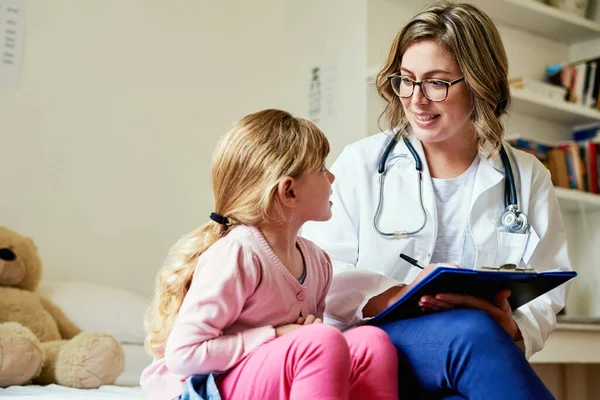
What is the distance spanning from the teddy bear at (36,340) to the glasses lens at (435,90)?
96 centimetres

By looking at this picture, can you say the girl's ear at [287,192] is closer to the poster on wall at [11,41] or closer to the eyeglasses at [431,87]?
Answer: the eyeglasses at [431,87]

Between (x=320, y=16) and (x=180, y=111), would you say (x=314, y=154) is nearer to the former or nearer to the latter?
(x=180, y=111)

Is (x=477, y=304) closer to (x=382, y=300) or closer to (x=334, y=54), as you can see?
(x=382, y=300)

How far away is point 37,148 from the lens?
2455 mm

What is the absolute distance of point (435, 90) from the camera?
5.12 ft

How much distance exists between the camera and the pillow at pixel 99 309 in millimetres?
2145

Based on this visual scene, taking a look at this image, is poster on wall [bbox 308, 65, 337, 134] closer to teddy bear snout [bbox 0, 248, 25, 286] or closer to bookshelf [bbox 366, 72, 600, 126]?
bookshelf [bbox 366, 72, 600, 126]

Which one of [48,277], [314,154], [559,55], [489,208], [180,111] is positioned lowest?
[48,277]

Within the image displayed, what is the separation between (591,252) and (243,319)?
96.6 inches

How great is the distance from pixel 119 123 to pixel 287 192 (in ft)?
5.09

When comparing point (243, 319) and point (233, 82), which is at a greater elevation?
point (233, 82)

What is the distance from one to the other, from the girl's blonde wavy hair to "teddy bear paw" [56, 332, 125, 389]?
1.82ft

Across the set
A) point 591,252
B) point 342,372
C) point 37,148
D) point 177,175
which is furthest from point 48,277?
point 591,252

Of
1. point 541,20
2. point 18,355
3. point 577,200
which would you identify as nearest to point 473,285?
point 18,355
